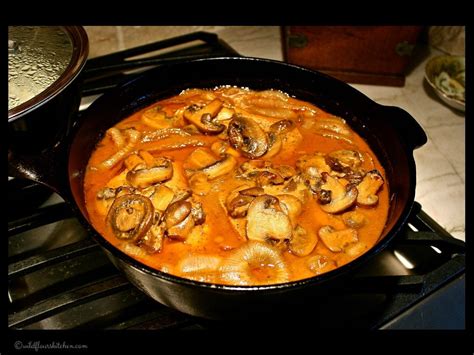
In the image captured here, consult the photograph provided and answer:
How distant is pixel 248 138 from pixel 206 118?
0.16 metres

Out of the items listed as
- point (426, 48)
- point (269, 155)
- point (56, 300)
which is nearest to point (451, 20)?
point (426, 48)

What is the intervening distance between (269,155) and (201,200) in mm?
282

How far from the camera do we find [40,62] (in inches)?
62.6

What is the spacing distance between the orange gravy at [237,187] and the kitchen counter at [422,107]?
50 centimetres

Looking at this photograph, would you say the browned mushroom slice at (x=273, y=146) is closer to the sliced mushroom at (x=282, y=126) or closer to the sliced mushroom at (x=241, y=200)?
the sliced mushroom at (x=282, y=126)

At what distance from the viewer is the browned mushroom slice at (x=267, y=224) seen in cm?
127

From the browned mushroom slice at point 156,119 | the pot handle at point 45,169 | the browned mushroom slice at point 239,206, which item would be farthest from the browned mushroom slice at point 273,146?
the pot handle at point 45,169

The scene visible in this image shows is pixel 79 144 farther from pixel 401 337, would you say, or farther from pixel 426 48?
pixel 426 48

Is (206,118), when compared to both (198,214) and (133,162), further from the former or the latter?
(198,214)

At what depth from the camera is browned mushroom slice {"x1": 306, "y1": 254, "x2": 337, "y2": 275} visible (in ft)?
4.10

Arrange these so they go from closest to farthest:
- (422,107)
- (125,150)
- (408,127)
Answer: (408,127), (125,150), (422,107)

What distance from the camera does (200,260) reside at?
123 centimetres

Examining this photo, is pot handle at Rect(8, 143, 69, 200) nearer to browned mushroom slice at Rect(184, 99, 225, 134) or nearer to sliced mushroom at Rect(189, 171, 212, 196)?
sliced mushroom at Rect(189, 171, 212, 196)

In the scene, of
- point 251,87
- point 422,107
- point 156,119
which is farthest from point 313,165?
point 422,107
